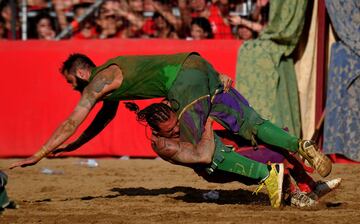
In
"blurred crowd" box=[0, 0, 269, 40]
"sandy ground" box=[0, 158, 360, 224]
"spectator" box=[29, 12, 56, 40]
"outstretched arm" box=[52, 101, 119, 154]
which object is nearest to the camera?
"sandy ground" box=[0, 158, 360, 224]

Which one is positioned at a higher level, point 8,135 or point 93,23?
point 93,23

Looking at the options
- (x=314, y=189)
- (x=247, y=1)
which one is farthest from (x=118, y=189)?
(x=247, y=1)

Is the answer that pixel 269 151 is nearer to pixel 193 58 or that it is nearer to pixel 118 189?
pixel 193 58

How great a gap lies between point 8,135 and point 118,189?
11.7ft

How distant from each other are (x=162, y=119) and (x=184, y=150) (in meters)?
0.33

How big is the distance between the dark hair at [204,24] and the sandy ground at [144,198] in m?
2.00

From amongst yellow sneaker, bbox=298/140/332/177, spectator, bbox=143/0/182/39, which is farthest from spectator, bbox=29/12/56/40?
yellow sneaker, bbox=298/140/332/177

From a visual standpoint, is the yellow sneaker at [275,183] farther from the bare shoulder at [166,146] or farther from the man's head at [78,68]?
A: the man's head at [78,68]

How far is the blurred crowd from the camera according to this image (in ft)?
40.8

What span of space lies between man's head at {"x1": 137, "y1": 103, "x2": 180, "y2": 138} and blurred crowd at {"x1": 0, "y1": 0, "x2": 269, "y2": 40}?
517 centimetres

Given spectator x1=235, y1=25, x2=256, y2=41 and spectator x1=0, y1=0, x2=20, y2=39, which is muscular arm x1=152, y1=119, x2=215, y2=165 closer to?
spectator x1=235, y1=25, x2=256, y2=41

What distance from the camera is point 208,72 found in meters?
7.59

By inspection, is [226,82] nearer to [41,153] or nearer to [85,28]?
[41,153]

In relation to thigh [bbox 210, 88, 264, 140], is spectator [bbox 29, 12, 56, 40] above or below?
above
